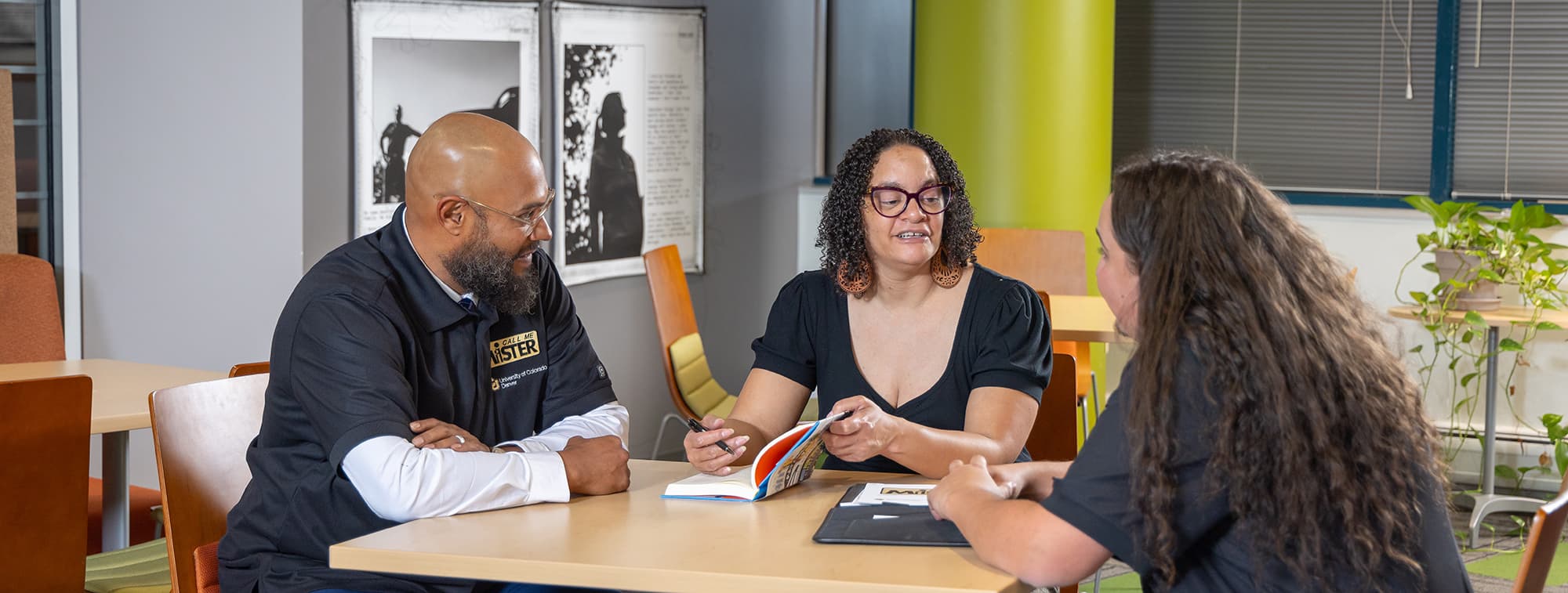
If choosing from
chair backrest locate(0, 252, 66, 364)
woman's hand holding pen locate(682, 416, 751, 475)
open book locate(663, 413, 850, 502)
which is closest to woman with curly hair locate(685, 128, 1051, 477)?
woman's hand holding pen locate(682, 416, 751, 475)

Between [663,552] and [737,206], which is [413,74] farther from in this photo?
[663,552]

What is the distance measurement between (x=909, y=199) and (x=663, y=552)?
1140mm

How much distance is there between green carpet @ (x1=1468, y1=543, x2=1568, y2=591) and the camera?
4406 millimetres

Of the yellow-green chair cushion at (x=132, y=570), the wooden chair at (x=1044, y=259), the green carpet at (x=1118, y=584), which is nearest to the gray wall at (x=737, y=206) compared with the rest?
the wooden chair at (x=1044, y=259)

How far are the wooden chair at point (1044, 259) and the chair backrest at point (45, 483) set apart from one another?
11.3 feet

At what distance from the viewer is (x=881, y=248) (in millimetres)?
2793

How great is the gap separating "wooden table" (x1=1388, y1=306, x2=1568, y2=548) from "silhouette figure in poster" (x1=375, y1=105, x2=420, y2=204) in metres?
3.60

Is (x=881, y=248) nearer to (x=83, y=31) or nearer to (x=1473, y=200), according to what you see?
(x=83, y=31)

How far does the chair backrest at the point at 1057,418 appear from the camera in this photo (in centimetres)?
284

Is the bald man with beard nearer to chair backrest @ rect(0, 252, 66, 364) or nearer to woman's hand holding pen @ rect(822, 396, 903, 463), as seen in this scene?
woman's hand holding pen @ rect(822, 396, 903, 463)

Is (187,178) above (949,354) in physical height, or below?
above

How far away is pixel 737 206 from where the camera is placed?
6363mm

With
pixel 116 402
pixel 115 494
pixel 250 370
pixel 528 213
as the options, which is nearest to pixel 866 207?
pixel 528 213

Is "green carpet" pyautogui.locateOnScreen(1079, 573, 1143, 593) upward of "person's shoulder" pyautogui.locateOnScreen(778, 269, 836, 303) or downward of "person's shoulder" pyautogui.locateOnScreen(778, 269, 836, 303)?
downward
